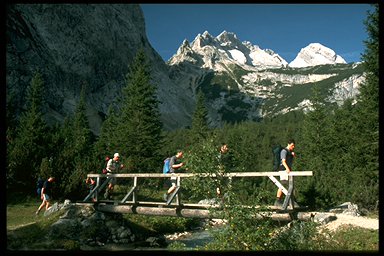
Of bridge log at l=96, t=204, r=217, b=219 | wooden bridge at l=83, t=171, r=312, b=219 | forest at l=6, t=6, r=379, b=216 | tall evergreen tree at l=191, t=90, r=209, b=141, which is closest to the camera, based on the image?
wooden bridge at l=83, t=171, r=312, b=219

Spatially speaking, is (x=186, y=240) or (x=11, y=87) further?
(x=11, y=87)

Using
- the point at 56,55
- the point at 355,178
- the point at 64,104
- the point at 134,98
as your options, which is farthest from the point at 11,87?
the point at 355,178

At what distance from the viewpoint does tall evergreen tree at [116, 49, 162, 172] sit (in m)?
38.9

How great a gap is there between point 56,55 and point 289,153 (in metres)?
109

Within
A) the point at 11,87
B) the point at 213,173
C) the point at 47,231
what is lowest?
the point at 47,231

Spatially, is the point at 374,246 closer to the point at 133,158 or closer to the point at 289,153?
the point at 289,153

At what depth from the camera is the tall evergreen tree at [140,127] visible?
1533 inches

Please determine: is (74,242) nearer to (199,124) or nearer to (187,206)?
(187,206)

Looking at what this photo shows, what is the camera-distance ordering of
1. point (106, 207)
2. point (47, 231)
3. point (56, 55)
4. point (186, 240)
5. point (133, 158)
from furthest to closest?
point (56, 55)
point (133, 158)
point (186, 240)
point (106, 207)
point (47, 231)

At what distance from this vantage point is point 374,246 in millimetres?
10539

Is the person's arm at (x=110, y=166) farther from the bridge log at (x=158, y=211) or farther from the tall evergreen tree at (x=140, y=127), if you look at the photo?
the tall evergreen tree at (x=140, y=127)

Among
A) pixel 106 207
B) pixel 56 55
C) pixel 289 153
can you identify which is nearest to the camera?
pixel 289 153

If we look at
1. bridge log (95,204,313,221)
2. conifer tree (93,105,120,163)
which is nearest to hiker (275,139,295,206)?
bridge log (95,204,313,221)

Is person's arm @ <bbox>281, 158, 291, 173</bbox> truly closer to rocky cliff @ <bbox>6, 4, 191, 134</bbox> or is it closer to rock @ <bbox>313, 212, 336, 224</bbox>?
rock @ <bbox>313, 212, 336, 224</bbox>
